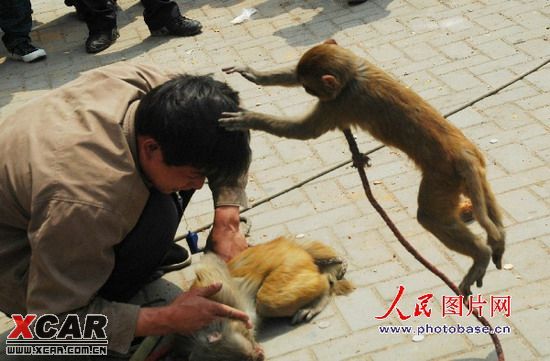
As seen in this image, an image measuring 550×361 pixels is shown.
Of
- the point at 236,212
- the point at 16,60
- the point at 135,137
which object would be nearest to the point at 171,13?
the point at 16,60

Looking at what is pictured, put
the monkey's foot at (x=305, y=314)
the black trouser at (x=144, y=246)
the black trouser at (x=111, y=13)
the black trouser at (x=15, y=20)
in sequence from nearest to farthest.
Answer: the black trouser at (x=144, y=246) → the monkey's foot at (x=305, y=314) → the black trouser at (x=15, y=20) → the black trouser at (x=111, y=13)

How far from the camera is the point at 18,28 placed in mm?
8336

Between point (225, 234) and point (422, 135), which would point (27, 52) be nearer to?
point (225, 234)

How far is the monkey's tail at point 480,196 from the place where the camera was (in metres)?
3.77

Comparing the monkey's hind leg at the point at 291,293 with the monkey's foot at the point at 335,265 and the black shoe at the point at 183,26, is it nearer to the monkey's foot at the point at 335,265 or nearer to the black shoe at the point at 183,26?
the monkey's foot at the point at 335,265

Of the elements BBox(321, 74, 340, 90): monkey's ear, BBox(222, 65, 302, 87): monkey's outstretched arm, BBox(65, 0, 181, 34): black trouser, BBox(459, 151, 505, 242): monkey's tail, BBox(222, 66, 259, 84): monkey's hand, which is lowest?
BBox(65, 0, 181, 34): black trouser

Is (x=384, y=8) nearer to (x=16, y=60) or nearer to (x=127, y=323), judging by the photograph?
(x=16, y=60)

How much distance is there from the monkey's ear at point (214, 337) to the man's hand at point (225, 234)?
0.65 metres

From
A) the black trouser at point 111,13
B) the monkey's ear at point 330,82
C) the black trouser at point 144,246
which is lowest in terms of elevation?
the black trouser at point 111,13

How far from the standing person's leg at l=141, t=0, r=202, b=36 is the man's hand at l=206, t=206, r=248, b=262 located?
444 centimetres

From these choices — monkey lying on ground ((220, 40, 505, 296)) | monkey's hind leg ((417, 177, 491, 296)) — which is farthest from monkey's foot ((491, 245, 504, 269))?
monkey's hind leg ((417, 177, 491, 296))

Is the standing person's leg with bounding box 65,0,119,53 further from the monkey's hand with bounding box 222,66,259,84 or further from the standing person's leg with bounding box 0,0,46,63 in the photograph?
the monkey's hand with bounding box 222,66,259,84

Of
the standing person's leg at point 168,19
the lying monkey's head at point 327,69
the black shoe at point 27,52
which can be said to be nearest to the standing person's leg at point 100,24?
the standing person's leg at point 168,19

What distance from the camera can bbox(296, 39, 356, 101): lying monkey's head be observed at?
412 centimetres
